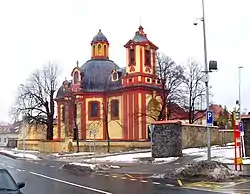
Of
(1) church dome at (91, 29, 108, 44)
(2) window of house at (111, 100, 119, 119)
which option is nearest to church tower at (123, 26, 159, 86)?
(2) window of house at (111, 100, 119, 119)

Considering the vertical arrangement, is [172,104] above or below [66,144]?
above

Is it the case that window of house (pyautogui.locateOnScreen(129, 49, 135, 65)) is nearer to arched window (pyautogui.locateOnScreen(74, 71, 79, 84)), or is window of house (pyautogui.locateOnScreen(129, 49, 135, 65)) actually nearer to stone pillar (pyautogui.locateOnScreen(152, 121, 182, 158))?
arched window (pyautogui.locateOnScreen(74, 71, 79, 84))

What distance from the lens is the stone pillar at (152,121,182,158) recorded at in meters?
32.9

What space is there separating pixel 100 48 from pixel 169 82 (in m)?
25.8

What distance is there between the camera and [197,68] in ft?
192

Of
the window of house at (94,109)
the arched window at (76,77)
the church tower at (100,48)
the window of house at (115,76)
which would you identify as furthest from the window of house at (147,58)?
the arched window at (76,77)

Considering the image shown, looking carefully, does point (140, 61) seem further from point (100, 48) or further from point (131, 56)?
point (100, 48)

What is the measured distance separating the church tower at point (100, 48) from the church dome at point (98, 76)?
69.0 inches

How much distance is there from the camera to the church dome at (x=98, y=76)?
69.5m

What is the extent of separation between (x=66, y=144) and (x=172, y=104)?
1596 cm

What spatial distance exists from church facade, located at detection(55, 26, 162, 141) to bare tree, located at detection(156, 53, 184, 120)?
462 centimetres

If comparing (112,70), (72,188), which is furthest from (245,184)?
(112,70)

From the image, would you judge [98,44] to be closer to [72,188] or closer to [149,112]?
[149,112]

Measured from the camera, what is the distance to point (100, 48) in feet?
253
